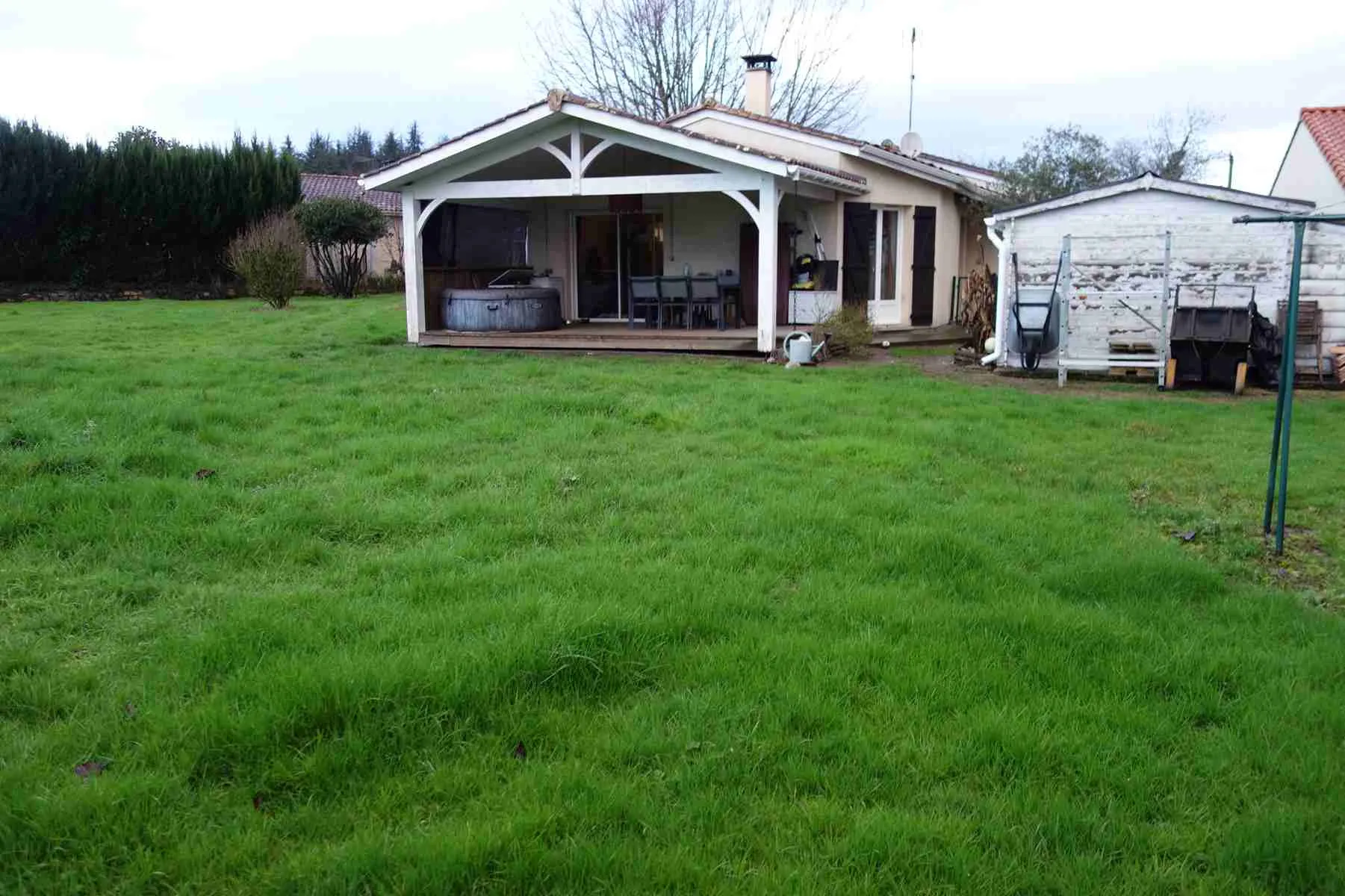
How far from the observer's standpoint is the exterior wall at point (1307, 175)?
20156 mm

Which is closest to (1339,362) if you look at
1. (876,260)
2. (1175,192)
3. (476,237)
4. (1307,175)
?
(1175,192)

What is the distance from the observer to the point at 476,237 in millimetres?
17234

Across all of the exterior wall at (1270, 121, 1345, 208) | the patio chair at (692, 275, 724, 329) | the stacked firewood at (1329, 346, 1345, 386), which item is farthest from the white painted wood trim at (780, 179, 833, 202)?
the exterior wall at (1270, 121, 1345, 208)

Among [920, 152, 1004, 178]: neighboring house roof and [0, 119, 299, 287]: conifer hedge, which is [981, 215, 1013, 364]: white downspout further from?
[0, 119, 299, 287]: conifer hedge

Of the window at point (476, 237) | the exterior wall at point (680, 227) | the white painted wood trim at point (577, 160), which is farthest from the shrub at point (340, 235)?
the white painted wood trim at point (577, 160)

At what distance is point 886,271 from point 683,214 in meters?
3.54

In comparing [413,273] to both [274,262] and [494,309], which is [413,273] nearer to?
[494,309]

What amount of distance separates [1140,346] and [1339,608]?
28.9ft

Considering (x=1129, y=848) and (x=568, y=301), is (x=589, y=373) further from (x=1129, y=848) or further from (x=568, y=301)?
(x=1129, y=848)

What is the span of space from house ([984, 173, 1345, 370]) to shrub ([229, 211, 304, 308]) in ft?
50.9

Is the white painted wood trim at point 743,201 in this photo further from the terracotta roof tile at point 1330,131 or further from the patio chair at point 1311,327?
the terracotta roof tile at point 1330,131

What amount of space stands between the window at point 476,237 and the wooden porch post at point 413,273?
1.77ft

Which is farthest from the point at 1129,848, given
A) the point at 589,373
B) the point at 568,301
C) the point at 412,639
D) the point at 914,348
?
the point at 568,301

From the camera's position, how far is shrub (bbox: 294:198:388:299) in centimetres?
2703
